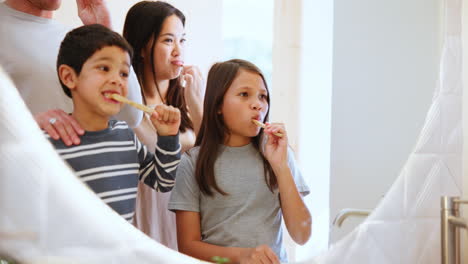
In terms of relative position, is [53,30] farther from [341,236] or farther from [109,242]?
[341,236]

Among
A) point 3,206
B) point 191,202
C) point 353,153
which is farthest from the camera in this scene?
point 353,153

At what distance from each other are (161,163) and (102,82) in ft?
0.35

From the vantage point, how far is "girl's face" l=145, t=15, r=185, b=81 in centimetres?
66

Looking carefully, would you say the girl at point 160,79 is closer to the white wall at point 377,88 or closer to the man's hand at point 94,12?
the man's hand at point 94,12

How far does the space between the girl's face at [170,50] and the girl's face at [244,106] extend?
66 millimetres

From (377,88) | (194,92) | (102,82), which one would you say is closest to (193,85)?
(194,92)

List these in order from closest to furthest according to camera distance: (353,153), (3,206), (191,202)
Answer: (3,206), (191,202), (353,153)

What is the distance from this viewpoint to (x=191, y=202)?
2.18ft

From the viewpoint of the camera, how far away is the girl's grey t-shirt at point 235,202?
0.66 meters

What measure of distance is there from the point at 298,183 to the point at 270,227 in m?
0.07

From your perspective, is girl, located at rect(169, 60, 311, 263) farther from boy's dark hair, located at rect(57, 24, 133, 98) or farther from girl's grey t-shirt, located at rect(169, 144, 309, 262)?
boy's dark hair, located at rect(57, 24, 133, 98)

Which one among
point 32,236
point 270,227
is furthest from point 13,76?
point 270,227

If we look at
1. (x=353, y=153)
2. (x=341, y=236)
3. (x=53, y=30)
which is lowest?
(x=341, y=236)

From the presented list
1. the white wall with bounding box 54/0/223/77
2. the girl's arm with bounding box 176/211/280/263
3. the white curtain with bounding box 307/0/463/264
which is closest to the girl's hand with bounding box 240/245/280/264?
the girl's arm with bounding box 176/211/280/263
